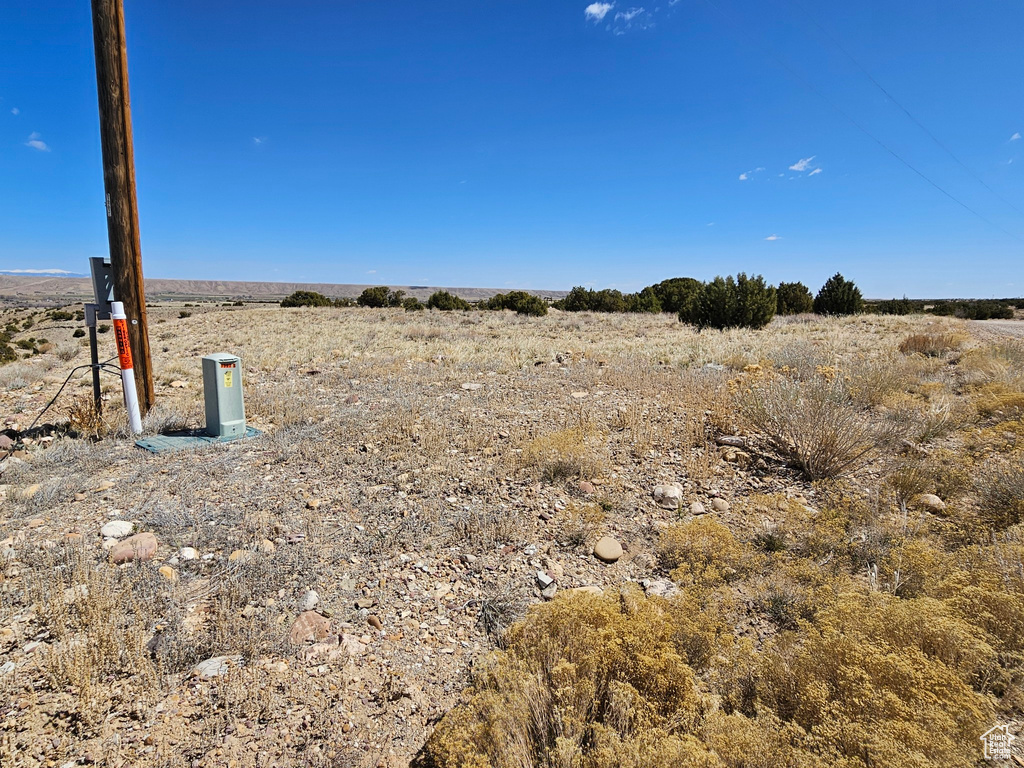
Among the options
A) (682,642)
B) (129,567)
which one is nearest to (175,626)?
(129,567)

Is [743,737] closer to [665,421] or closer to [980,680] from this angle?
[980,680]

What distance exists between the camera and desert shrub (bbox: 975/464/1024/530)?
3387mm

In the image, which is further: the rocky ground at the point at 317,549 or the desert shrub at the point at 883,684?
the rocky ground at the point at 317,549

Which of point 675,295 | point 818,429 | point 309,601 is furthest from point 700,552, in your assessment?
point 675,295

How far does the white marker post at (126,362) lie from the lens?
546 centimetres

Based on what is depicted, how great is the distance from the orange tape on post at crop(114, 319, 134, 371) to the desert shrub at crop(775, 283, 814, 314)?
1203 inches

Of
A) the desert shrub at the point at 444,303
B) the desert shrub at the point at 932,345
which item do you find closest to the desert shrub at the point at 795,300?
the desert shrub at the point at 932,345

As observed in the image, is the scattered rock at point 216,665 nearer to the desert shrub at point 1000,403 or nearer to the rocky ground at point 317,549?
the rocky ground at point 317,549

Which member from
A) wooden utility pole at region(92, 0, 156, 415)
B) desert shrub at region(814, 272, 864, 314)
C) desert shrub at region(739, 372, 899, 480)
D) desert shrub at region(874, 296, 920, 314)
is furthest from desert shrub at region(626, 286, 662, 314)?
wooden utility pole at region(92, 0, 156, 415)

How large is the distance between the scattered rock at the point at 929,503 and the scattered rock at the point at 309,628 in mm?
4524

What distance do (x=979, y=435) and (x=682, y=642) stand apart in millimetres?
4942

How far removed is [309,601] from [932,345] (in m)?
13.9

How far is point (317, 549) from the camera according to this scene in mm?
3424

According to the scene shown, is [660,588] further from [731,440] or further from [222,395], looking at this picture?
[222,395]
